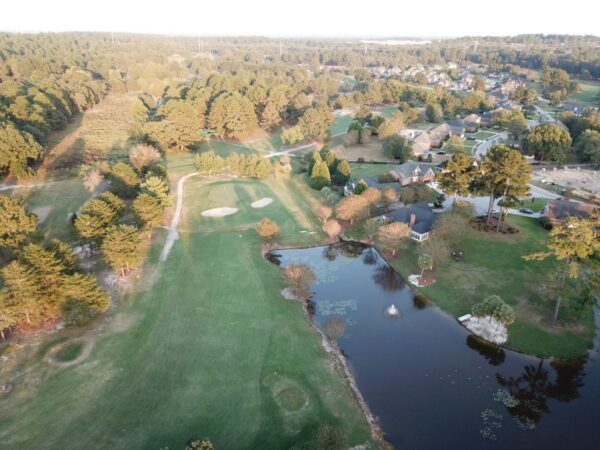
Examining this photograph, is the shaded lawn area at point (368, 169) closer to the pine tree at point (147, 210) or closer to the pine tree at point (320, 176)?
the pine tree at point (320, 176)

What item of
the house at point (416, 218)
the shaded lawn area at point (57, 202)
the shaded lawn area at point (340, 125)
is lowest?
the shaded lawn area at point (340, 125)

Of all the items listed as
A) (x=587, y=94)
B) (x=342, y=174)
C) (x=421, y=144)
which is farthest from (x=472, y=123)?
(x=587, y=94)

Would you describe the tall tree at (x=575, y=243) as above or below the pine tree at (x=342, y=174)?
above

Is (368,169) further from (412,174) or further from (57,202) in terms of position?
(57,202)

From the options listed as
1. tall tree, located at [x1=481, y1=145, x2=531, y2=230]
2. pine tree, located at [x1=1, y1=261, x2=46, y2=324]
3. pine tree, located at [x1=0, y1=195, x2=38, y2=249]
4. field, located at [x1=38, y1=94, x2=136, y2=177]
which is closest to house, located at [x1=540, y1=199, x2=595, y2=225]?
tall tree, located at [x1=481, y1=145, x2=531, y2=230]

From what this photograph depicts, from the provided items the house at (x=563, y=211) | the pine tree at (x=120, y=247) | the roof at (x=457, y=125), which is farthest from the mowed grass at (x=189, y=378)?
the roof at (x=457, y=125)

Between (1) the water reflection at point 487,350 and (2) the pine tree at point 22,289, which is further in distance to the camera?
(1) the water reflection at point 487,350

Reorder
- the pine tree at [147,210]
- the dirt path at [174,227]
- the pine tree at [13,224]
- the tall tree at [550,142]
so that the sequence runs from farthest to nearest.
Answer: the tall tree at [550,142]
the pine tree at [147,210]
the dirt path at [174,227]
the pine tree at [13,224]
